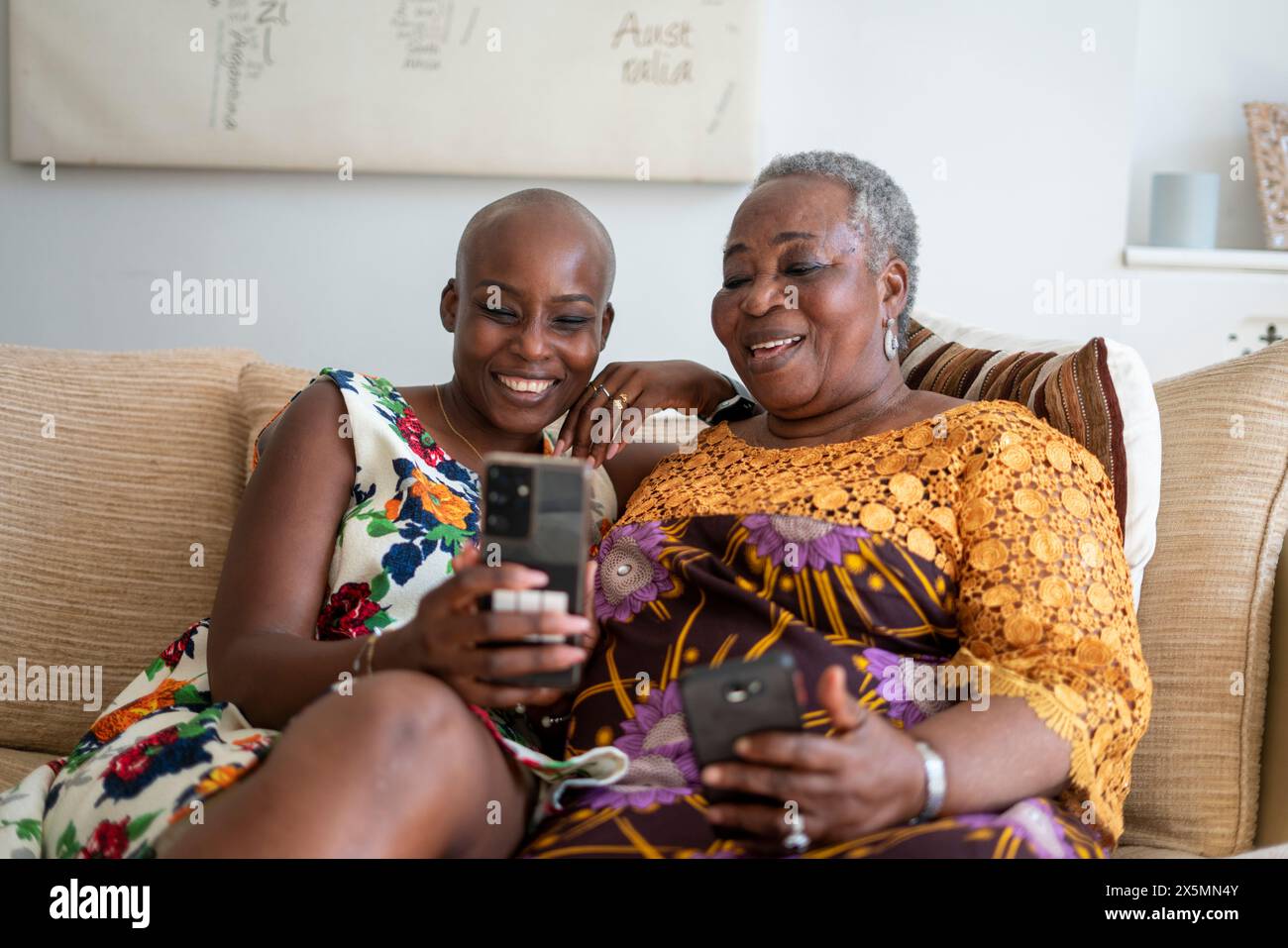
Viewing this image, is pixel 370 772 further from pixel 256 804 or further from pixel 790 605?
pixel 790 605

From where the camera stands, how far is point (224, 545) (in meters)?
1.88

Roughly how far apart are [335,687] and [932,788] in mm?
557

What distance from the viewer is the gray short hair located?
5.06ft

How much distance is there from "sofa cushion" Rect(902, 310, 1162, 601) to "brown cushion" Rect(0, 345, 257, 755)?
3.88ft

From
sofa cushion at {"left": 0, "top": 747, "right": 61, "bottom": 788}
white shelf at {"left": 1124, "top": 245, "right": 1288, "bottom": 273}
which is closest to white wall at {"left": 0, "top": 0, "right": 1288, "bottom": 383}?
white shelf at {"left": 1124, "top": 245, "right": 1288, "bottom": 273}

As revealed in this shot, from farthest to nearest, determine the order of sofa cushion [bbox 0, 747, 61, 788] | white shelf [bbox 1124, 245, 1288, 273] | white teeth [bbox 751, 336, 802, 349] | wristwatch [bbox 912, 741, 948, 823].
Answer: white shelf [bbox 1124, 245, 1288, 273]
sofa cushion [bbox 0, 747, 61, 788]
white teeth [bbox 751, 336, 802, 349]
wristwatch [bbox 912, 741, 948, 823]

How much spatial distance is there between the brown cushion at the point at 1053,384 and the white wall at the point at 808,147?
886mm

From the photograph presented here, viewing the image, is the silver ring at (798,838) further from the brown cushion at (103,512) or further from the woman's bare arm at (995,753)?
the brown cushion at (103,512)

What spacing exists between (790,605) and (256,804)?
0.62 meters

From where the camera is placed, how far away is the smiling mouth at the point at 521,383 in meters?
1.55

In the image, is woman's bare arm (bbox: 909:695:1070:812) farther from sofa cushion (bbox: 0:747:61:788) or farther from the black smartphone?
sofa cushion (bbox: 0:747:61:788)

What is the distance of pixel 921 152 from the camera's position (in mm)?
2510
